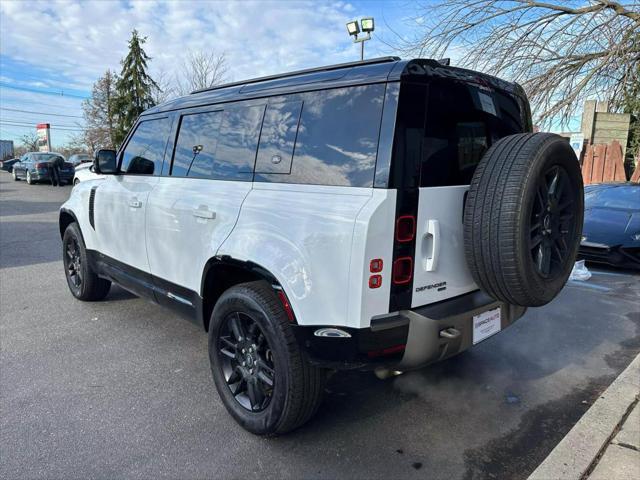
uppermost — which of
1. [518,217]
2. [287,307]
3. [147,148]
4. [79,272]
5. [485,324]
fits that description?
[147,148]

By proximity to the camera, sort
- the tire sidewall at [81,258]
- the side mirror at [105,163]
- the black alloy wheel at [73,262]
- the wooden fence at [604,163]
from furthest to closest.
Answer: the wooden fence at [604,163] < the black alloy wheel at [73,262] < the tire sidewall at [81,258] < the side mirror at [105,163]

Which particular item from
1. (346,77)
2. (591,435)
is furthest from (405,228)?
(591,435)

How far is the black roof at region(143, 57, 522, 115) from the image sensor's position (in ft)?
7.46

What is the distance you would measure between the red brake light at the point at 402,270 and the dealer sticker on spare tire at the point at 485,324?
21.7 inches

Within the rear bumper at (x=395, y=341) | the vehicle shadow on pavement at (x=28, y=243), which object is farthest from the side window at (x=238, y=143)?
the vehicle shadow on pavement at (x=28, y=243)

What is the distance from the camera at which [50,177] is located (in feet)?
73.3

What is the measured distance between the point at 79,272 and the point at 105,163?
5.45ft

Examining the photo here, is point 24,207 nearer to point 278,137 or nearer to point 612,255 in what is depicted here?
point 278,137

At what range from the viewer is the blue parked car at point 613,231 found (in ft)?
21.1

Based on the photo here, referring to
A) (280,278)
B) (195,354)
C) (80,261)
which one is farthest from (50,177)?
(280,278)

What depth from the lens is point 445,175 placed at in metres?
2.45

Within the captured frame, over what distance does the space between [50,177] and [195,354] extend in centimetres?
2222

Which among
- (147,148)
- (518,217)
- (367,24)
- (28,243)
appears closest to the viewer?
(518,217)

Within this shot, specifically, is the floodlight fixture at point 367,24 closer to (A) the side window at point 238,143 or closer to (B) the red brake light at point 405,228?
(A) the side window at point 238,143
